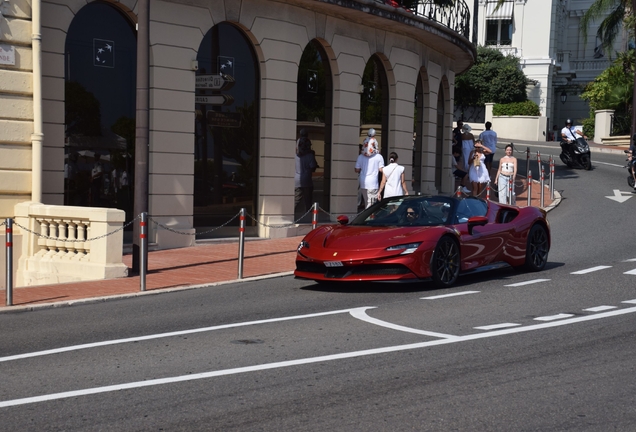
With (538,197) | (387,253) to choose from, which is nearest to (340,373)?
(387,253)

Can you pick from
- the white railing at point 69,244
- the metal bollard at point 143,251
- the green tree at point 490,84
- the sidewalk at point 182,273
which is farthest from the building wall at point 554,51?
the metal bollard at point 143,251

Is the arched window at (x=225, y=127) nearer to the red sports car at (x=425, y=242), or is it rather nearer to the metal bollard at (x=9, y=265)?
the red sports car at (x=425, y=242)

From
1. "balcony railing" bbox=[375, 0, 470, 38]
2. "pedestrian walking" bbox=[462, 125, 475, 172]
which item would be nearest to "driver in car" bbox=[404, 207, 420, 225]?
"balcony railing" bbox=[375, 0, 470, 38]

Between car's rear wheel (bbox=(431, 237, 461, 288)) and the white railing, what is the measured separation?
4.84 metres

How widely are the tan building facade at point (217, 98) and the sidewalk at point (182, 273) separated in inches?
29.4

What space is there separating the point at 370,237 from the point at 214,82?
8059 millimetres

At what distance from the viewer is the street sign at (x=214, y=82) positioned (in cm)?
1888

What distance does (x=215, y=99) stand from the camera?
19.2 meters

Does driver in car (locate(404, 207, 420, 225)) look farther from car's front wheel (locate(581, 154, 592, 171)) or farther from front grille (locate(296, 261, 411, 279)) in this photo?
car's front wheel (locate(581, 154, 592, 171))

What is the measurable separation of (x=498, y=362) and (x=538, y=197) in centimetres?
2091

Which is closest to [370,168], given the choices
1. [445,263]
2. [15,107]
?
[15,107]

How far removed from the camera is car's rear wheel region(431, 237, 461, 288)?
39.7 feet

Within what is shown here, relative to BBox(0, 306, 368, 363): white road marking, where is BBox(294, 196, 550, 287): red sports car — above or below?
above

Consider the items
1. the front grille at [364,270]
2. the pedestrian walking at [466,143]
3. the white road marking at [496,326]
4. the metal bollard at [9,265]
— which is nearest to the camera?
the white road marking at [496,326]
